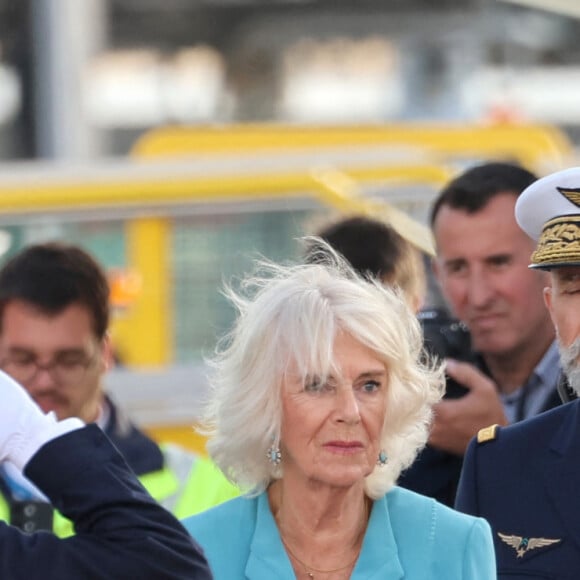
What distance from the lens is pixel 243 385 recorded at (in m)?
3.33

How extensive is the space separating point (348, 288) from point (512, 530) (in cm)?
53

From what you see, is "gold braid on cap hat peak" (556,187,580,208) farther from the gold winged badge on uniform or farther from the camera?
the camera

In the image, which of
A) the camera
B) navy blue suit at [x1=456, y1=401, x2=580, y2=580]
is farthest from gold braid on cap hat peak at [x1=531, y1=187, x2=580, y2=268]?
the camera

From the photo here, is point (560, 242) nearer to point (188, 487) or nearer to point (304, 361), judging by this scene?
point (304, 361)

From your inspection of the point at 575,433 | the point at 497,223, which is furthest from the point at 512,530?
the point at 497,223

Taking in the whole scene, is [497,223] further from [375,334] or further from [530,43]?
[530,43]

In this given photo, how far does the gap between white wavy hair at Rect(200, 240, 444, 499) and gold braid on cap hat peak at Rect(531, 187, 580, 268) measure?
28cm

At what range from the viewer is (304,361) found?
10.6ft

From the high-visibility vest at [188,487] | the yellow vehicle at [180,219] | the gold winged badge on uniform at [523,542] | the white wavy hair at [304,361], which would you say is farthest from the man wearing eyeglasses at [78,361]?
the yellow vehicle at [180,219]

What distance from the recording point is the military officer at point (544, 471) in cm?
315

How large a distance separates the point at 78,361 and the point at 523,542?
137cm

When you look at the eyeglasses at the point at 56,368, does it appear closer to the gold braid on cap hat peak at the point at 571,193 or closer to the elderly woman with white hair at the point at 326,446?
the elderly woman with white hair at the point at 326,446

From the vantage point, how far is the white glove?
2.21m

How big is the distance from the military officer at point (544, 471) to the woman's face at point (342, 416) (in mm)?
207
